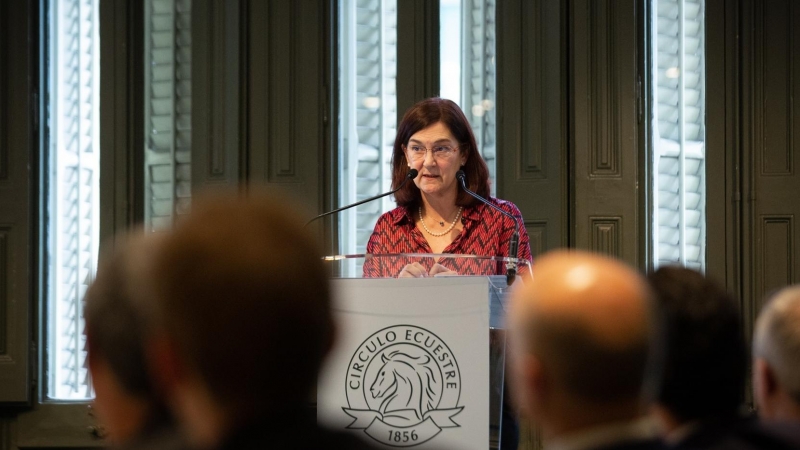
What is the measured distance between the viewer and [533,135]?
16.0 ft

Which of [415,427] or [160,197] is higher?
[160,197]

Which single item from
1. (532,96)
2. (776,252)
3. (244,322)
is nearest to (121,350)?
(244,322)

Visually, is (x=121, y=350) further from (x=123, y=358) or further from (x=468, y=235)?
(x=468, y=235)

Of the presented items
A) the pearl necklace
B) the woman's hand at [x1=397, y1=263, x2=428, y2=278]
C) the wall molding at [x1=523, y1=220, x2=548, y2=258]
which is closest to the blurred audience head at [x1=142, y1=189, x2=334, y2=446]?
the woman's hand at [x1=397, y1=263, x2=428, y2=278]

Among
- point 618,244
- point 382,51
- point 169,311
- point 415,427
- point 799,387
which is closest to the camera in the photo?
point 169,311

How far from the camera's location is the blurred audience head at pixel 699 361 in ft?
4.04

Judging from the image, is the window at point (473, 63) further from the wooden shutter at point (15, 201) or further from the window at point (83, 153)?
the wooden shutter at point (15, 201)

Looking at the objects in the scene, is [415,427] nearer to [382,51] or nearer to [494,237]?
[494,237]

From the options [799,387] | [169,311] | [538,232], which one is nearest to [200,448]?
[169,311]

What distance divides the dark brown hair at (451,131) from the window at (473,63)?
162 centimetres

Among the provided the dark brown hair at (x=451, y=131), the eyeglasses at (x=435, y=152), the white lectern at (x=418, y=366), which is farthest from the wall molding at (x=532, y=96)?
the white lectern at (x=418, y=366)

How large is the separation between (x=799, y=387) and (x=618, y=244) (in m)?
3.52

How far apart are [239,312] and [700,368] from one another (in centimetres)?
65

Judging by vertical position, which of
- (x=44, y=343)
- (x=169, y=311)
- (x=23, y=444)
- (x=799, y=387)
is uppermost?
(x=169, y=311)
